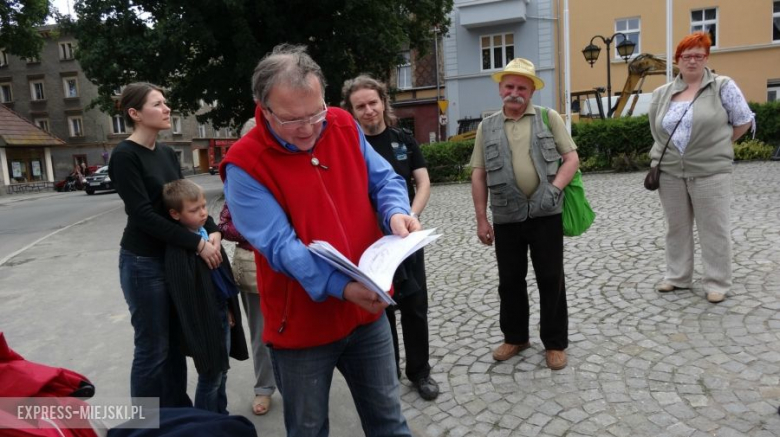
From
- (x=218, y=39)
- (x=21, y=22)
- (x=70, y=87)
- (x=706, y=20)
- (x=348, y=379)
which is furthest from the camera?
(x=70, y=87)

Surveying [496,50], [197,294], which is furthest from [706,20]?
[197,294]

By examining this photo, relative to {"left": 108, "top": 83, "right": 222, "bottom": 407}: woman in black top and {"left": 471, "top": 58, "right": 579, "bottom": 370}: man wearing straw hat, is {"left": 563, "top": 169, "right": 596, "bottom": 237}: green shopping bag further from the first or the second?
{"left": 108, "top": 83, "right": 222, "bottom": 407}: woman in black top

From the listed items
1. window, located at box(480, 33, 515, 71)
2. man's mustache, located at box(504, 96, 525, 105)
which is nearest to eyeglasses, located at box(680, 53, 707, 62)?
man's mustache, located at box(504, 96, 525, 105)

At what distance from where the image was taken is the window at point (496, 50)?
2769 cm

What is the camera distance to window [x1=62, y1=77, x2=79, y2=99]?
42688 millimetres

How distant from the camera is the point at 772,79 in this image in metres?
24.8

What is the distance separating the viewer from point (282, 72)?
69.5 inches

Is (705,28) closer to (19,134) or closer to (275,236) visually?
(275,236)

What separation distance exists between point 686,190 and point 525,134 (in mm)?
1991

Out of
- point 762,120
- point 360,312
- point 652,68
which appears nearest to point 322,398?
point 360,312

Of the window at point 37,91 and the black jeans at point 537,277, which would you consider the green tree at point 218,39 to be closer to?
the black jeans at point 537,277

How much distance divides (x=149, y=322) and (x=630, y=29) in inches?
1117

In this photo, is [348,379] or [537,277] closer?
[348,379]

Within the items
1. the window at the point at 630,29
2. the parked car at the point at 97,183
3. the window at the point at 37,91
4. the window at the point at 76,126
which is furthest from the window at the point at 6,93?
the window at the point at 630,29
